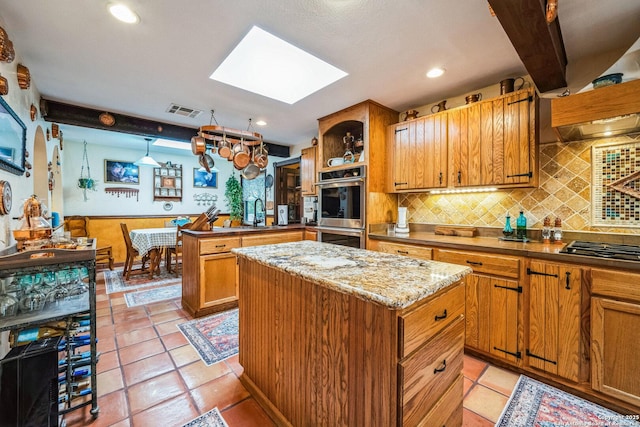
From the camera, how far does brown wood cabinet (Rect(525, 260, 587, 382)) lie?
1674 mm

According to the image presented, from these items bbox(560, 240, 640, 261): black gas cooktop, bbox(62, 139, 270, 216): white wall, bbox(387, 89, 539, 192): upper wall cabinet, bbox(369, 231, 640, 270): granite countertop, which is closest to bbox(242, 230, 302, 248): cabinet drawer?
bbox(387, 89, 539, 192): upper wall cabinet

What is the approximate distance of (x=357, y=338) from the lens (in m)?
1.03

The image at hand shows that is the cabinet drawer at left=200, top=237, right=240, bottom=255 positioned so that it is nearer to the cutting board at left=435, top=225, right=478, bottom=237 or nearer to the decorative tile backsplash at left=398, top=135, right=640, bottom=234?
the cutting board at left=435, top=225, right=478, bottom=237

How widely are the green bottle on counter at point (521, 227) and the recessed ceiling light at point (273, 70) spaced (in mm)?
2052

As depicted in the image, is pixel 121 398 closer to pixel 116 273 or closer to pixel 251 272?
pixel 251 272

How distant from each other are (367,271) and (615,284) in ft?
5.01

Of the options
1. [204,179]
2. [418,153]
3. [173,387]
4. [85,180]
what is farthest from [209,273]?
[204,179]

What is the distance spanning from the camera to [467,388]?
1.79m

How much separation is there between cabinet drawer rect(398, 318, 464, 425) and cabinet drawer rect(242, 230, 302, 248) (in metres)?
2.45

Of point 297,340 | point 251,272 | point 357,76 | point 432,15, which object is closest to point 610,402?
point 297,340

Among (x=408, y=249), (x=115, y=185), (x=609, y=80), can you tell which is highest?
(x=609, y=80)

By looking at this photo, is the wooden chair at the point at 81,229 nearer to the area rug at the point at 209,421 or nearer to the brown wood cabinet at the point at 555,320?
the area rug at the point at 209,421

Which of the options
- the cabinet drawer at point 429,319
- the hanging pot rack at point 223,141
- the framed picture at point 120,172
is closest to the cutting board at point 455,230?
the cabinet drawer at point 429,319

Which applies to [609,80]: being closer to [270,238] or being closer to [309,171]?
[270,238]
